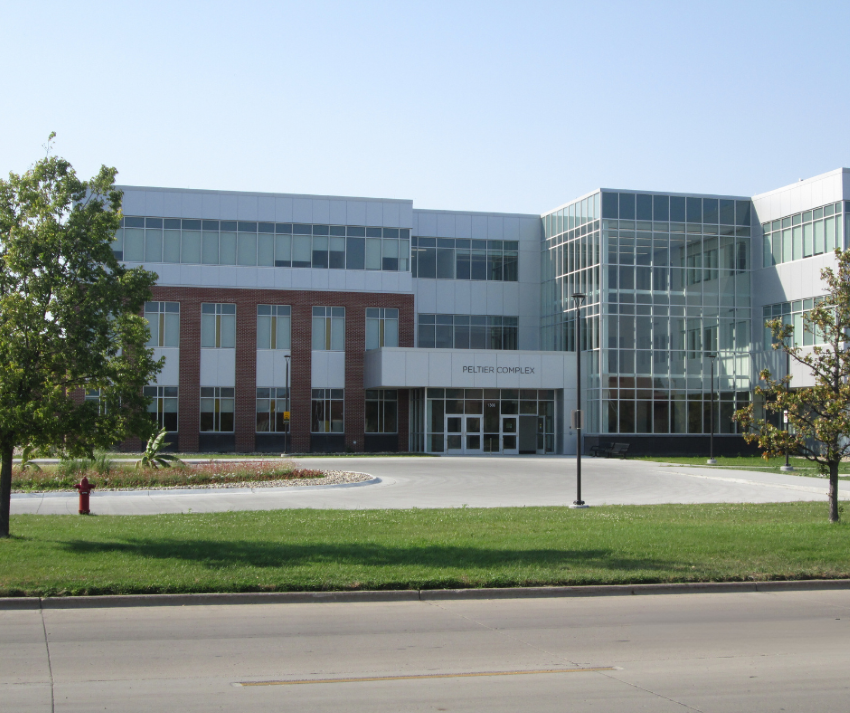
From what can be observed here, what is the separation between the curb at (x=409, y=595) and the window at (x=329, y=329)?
41.0 m

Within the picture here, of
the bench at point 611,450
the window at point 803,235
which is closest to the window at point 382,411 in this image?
the bench at point 611,450

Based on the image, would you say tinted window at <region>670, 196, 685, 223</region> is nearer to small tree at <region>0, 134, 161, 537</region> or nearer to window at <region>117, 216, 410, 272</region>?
window at <region>117, 216, 410, 272</region>

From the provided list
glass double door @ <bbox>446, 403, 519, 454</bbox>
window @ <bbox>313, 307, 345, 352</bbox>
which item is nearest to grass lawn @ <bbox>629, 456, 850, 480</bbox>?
glass double door @ <bbox>446, 403, 519, 454</bbox>

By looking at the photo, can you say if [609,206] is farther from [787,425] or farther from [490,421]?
[787,425]

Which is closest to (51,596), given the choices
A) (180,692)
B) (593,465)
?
(180,692)

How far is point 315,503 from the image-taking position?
22.8 metres

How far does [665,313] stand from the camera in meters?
50.4

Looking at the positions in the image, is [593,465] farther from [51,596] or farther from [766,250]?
[51,596]

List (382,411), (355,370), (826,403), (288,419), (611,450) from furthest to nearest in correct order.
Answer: (382,411)
(355,370)
(288,419)
(611,450)
(826,403)

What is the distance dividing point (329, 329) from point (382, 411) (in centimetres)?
562

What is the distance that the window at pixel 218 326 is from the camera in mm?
51062

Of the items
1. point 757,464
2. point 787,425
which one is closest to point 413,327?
point 757,464

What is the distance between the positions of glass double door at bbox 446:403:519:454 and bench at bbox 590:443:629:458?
5074mm

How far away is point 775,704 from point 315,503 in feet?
55.2
